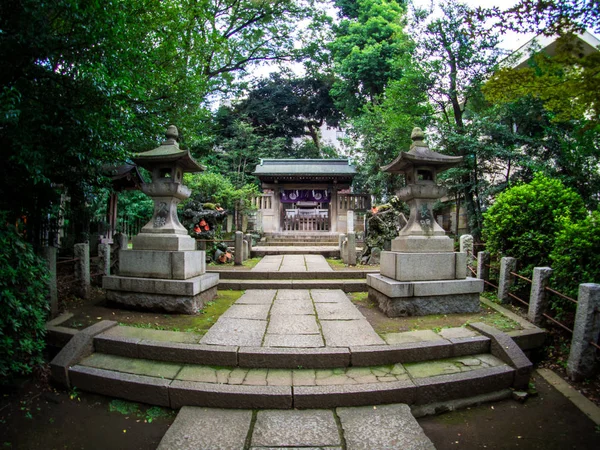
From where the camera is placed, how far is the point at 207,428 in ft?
8.11

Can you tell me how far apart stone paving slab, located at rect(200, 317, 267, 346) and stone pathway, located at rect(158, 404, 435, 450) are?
83cm

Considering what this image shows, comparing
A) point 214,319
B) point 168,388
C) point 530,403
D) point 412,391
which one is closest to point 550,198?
point 530,403

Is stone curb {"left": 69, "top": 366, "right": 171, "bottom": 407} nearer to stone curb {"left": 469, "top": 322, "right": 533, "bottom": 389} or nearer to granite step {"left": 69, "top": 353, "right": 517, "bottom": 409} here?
granite step {"left": 69, "top": 353, "right": 517, "bottom": 409}

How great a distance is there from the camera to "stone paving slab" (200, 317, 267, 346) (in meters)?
3.47

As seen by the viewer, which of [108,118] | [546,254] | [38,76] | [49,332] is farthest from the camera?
[546,254]

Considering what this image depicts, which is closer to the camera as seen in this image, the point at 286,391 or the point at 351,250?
the point at 286,391

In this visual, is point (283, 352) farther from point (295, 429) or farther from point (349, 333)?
point (349, 333)

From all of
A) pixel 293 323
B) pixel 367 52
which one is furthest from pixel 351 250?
pixel 367 52

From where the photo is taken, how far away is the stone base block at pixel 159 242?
187 inches

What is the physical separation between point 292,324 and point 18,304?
293cm

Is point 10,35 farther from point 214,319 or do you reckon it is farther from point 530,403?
point 530,403

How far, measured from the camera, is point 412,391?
2811 mm

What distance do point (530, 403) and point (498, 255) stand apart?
3.51m

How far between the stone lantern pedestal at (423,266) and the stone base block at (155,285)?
2.94 m
